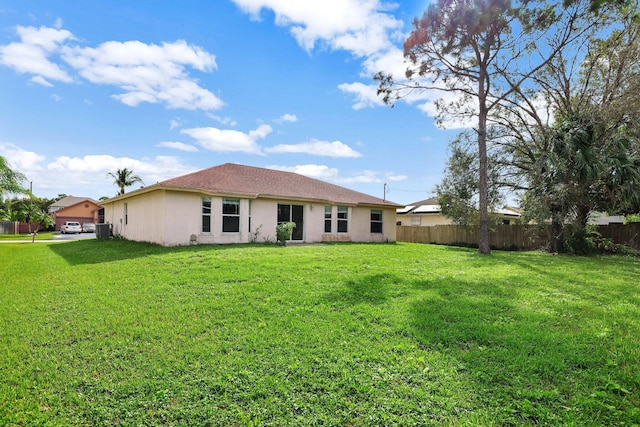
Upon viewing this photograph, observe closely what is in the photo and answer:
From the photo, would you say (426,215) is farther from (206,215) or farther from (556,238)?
(206,215)

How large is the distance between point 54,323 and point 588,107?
18226 millimetres

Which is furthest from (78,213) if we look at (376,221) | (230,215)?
(376,221)

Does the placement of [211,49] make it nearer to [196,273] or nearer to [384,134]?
[196,273]

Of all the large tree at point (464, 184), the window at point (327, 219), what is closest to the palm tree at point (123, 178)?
the window at point (327, 219)

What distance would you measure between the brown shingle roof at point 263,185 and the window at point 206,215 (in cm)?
59

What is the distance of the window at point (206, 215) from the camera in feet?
44.3

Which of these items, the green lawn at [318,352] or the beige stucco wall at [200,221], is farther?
the beige stucco wall at [200,221]

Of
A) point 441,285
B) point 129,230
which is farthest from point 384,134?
point 129,230

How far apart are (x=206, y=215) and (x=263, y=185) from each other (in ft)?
11.8

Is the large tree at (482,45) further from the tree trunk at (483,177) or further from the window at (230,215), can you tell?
the window at (230,215)

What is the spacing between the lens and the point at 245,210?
14430 mm

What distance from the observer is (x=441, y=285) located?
6715 mm

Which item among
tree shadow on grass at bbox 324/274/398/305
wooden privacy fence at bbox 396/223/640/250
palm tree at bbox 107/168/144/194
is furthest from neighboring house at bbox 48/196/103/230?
tree shadow on grass at bbox 324/274/398/305

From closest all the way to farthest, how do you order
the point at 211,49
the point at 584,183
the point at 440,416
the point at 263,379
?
the point at 440,416 < the point at 263,379 < the point at 211,49 < the point at 584,183
